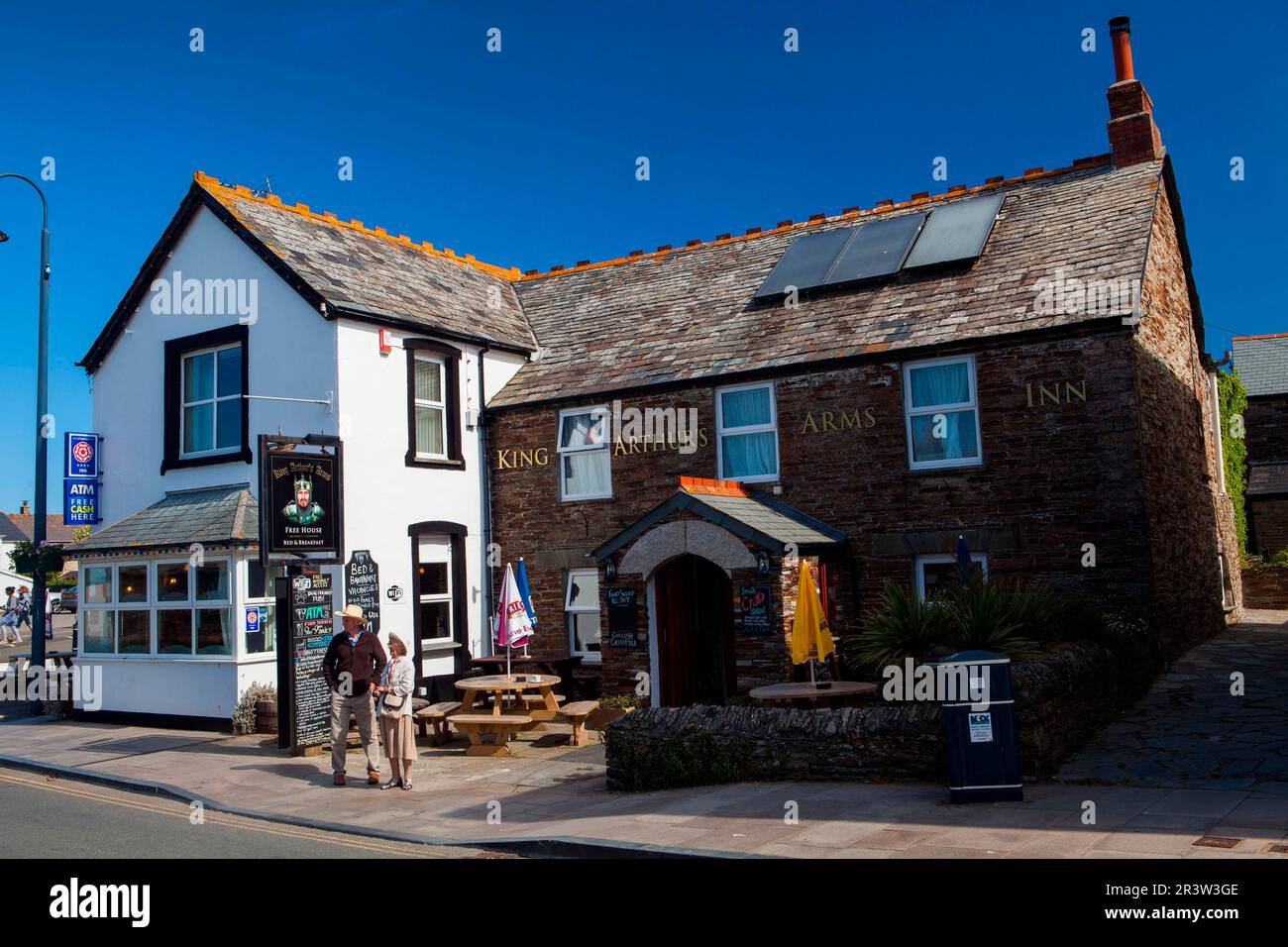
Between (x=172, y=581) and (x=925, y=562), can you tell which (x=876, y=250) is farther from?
(x=172, y=581)

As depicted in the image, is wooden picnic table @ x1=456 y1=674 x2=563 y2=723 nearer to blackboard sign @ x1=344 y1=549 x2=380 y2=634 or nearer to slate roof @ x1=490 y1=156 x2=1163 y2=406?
blackboard sign @ x1=344 y1=549 x2=380 y2=634

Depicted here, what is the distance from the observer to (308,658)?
14203 millimetres

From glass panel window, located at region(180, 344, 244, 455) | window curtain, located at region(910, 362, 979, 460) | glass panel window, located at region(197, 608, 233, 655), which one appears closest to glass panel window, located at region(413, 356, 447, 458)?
glass panel window, located at region(180, 344, 244, 455)

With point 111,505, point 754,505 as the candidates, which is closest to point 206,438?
point 111,505

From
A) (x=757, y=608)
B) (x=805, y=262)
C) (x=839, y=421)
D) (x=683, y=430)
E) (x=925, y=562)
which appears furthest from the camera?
(x=805, y=262)

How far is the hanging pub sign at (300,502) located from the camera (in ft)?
46.4

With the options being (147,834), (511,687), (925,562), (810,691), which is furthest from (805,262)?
(147,834)

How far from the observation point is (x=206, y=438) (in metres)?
18.3

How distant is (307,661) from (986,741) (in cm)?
901

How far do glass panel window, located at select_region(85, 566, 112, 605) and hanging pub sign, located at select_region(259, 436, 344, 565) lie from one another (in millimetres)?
4627

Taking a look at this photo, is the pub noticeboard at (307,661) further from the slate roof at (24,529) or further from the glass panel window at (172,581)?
the slate roof at (24,529)

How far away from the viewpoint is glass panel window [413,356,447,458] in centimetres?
1841

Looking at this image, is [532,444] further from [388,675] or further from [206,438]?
[388,675]
